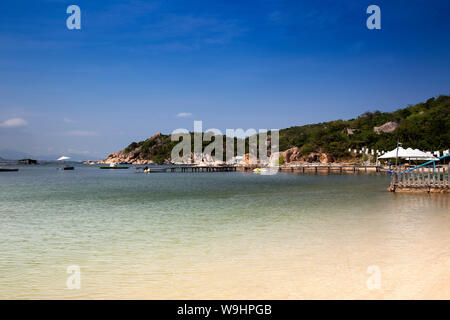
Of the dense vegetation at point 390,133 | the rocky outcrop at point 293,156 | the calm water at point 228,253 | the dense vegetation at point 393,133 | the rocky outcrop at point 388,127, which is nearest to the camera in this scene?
the calm water at point 228,253

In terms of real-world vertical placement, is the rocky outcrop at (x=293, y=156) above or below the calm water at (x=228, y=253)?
above

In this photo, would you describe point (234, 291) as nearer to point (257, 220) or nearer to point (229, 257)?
point (229, 257)

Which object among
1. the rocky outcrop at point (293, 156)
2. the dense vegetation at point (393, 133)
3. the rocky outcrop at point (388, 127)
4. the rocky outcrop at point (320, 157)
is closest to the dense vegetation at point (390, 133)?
the dense vegetation at point (393, 133)

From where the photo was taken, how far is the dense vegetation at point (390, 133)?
234 feet

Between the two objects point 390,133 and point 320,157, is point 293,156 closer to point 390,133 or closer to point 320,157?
point 320,157

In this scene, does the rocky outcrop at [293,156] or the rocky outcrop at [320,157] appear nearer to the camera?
the rocky outcrop at [320,157]

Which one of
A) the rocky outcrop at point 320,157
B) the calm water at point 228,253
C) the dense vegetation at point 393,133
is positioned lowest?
the calm water at point 228,253

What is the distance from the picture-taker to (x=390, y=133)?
9306 cm

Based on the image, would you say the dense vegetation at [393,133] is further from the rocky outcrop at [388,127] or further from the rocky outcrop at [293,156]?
the rocky outcrop at [388,127]

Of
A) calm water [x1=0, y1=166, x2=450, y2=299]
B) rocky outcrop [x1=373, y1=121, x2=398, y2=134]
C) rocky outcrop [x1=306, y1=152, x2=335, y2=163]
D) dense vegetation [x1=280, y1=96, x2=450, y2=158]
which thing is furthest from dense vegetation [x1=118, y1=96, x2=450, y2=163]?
calm water [x1=0, y1=166, x2=450, y2=299]

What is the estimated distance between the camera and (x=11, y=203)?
2155 cm

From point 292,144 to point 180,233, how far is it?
397 feet

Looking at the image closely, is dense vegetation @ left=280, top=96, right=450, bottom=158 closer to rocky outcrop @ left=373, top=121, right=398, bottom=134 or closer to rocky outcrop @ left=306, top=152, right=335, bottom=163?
rocky outcrop @ left=306, top=152, right=335, bottom=163

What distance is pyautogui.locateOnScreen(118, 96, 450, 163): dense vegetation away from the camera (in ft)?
234
